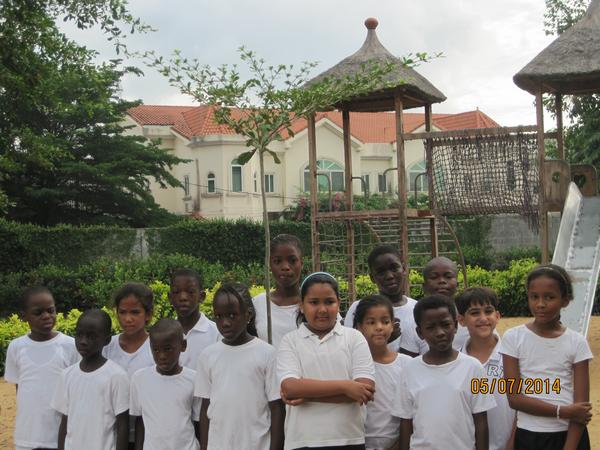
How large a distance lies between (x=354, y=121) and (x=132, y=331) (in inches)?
1345

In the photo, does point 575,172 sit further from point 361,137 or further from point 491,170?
point 361,137

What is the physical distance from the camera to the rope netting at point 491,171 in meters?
9.31

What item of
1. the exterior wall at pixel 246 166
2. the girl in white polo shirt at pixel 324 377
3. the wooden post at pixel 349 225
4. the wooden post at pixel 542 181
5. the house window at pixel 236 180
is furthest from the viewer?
the house window at pixel 236 180

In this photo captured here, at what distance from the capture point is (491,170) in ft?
30.8

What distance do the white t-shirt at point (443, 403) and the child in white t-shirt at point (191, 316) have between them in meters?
1.18

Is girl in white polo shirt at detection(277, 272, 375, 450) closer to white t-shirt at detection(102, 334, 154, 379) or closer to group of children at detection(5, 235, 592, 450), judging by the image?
group of children at detection(5, 235, 592, 450)

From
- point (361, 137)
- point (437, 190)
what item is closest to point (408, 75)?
point (437, 190)

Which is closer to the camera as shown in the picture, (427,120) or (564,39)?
(564,39)

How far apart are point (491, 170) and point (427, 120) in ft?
7.53

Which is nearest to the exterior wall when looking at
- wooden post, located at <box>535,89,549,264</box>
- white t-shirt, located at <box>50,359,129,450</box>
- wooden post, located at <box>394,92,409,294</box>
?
wooden post, located at <box>394,92,409,294</box>

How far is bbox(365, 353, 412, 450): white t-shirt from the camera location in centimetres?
359

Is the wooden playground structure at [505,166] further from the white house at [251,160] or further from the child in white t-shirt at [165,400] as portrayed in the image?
the white house at [251,160]

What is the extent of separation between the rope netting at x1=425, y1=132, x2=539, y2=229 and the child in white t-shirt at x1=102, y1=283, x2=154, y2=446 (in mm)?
5948

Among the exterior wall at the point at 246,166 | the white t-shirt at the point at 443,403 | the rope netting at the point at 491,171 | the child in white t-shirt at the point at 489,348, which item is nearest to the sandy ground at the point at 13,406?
the rope netting at the point at 491,171
